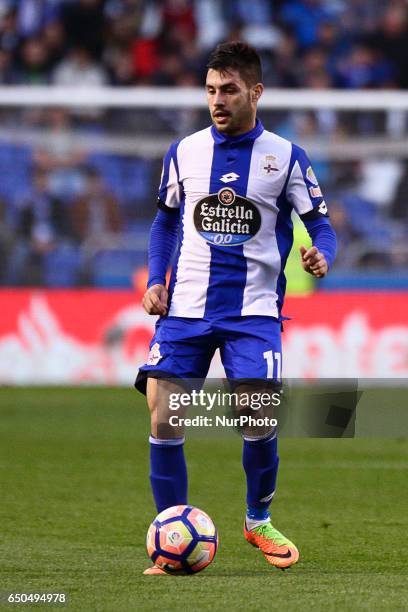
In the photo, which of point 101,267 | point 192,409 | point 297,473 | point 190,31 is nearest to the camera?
point 192,409

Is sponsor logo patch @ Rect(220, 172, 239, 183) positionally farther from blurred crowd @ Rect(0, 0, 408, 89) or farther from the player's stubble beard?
blurred crowd @ Rect(0, 0, 408, 89)

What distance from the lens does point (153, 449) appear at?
4.81 metres

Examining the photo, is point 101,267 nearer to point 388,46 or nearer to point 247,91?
point 388,46

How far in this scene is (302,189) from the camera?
4.92m

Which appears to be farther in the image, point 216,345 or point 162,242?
point 162,242

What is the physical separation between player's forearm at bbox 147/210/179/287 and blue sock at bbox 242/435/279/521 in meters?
0.72

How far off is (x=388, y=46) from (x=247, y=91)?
12692 mm

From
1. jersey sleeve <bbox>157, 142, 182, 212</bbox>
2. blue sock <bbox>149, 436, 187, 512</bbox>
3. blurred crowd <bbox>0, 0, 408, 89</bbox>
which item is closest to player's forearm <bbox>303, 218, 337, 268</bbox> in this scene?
jersey sleeve <bbox>157, 142, 182, 212</bbox>

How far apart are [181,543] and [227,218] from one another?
3.92 feet

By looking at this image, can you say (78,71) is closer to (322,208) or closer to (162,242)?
(162,242)

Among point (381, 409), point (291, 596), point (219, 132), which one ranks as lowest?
point (381, 409)

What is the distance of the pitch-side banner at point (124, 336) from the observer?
12.6 meters

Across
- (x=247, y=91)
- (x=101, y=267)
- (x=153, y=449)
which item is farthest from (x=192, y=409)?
(x=101, y=267)

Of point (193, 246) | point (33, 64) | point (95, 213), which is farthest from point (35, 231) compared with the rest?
point (193, 246)
